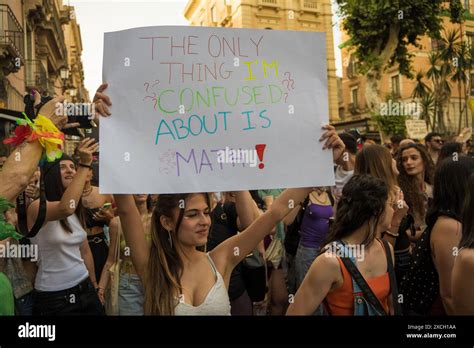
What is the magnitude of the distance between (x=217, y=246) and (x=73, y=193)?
91 centimetres

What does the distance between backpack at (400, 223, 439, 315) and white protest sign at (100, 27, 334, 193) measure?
727mm

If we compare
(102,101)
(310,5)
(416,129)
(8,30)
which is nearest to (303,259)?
(102,101)

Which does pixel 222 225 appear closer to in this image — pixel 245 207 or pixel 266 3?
pixel 245 207

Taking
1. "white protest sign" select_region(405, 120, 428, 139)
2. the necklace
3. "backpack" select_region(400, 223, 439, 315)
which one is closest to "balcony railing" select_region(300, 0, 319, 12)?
"white protest sign" select_region(405, 120, 428, 139)

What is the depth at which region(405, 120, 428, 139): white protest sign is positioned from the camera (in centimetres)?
999

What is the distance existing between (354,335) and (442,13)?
2021 cm

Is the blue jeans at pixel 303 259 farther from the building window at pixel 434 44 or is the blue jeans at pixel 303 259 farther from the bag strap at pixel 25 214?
the building window at pixel 434 44

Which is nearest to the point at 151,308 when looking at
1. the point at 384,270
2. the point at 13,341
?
the point at 13,341

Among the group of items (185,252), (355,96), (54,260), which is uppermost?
(355,96)

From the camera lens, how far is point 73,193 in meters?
2.62

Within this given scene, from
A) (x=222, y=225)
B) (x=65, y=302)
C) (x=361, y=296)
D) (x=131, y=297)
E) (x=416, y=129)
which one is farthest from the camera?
(x=416, y=129)

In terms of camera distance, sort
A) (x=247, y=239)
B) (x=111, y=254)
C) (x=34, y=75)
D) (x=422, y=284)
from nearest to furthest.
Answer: (x=247, y=239) < (x=422, y=284) < (x=111, y=254) < (x=34, y=75)

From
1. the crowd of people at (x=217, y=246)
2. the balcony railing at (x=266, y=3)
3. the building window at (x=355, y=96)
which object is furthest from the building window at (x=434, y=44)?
the crowd of people at (x=217, y=246)

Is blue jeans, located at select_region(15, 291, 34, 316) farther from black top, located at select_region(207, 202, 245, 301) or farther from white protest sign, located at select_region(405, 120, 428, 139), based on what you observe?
white protest sign, located at select_region(405, 120, 428, 139)
